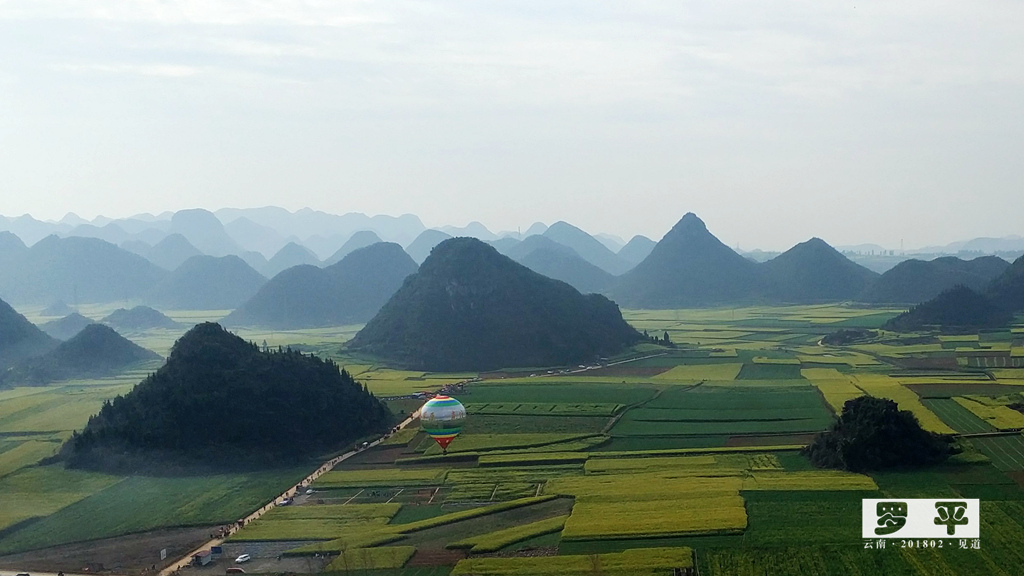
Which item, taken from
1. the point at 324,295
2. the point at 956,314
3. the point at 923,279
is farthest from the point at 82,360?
the point at 923,279

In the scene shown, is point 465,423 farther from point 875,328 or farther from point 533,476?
point 875,328

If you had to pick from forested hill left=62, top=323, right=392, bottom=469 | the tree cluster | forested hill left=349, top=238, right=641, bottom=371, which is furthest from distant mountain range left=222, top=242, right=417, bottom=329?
the tree cluster

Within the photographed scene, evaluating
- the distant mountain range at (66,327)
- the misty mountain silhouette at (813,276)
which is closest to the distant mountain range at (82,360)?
the distant mountain range at (66,327)

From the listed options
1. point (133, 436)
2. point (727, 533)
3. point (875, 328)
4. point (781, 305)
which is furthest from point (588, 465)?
point (781, 305)

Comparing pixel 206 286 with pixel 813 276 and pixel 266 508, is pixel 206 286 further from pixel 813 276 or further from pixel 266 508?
pixel 266 508

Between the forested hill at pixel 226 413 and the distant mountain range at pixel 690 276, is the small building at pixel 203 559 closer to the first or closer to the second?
the forested hill at pixel 226 413
